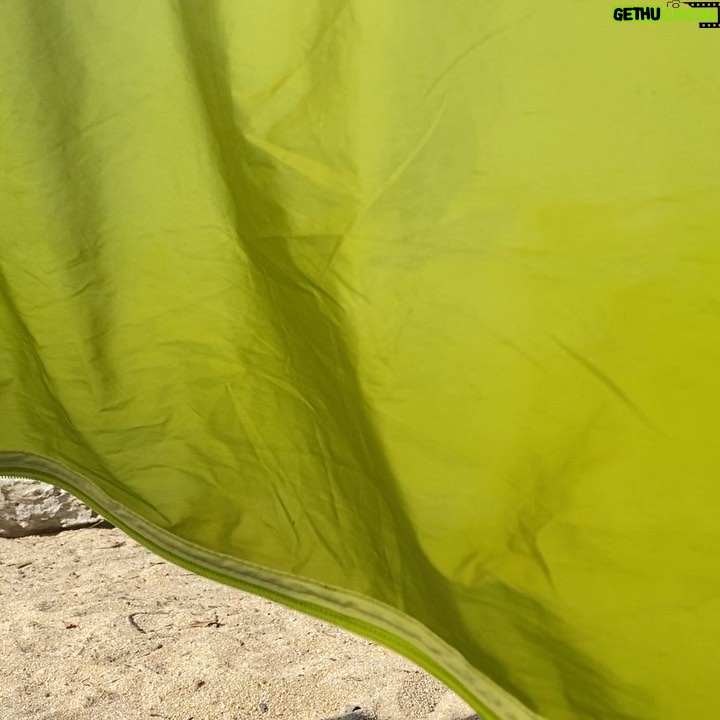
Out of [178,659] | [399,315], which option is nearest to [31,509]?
[178,659]

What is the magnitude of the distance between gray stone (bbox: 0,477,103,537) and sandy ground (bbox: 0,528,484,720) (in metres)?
0.35

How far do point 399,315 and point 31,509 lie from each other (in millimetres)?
2549

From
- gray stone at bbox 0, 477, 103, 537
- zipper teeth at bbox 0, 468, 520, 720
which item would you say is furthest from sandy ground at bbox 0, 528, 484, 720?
zipper teeth at bbox 0, 468, 520, 720

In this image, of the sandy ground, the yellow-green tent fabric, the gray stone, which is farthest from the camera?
the gray stone

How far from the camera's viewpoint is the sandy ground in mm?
1883

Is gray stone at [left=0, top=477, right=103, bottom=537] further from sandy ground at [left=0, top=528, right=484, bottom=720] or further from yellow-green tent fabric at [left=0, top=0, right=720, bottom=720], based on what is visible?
yellow-green tent fabric at [left=0, top=0, right=720, bottom=720]

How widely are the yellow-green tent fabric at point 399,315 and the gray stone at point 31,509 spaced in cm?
220

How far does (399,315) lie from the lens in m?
0.74

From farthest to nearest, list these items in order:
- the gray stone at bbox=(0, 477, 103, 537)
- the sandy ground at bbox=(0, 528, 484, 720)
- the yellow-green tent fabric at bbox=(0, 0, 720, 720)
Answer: the gray stone at bbox=(0, 477, 103, 537)
the sandy ground at bbox=(0, 528, 484, 720)
the yellow-green tent fabric at bbox=(0, 0, 720, 720)

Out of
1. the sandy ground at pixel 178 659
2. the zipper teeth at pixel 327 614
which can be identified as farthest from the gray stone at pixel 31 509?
the zipper teeth at pixel 327 614

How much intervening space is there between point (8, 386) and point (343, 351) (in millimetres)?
365

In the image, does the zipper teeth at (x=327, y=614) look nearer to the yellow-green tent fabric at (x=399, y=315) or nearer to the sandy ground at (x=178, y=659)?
the yellow-green tent fabric at (x=399, y=315)

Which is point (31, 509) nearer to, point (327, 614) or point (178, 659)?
point (178, 659)

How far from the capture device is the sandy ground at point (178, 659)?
6.18ft
